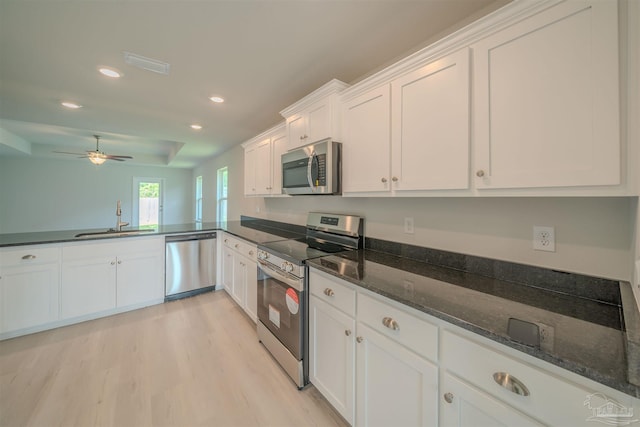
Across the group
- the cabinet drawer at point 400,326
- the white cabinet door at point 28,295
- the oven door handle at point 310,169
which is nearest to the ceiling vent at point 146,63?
the oven door handle at point 310,169

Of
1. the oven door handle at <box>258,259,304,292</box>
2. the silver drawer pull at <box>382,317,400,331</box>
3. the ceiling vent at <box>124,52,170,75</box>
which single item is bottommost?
the silver drawer pull at <box>382,317,400,331</box>

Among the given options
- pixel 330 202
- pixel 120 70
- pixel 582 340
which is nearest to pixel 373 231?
pixel 330 202

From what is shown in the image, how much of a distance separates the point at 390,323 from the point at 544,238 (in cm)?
88

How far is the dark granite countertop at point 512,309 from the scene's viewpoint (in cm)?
66

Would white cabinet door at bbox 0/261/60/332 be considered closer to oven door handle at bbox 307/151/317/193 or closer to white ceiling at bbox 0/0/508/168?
white ceiling at bbox 0/0/508/168

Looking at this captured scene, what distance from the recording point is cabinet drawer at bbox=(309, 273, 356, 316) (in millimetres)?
1365

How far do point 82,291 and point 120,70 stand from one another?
2.31 meters

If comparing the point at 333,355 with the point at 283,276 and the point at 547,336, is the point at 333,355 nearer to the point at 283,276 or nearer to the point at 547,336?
the point at 283,276

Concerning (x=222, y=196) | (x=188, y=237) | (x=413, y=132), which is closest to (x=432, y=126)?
(x=413, y=132)

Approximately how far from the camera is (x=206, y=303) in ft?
10.5

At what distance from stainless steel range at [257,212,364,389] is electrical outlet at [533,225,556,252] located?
114 centimetres

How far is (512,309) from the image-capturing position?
3.17ft

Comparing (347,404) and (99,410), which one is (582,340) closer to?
(347,404)

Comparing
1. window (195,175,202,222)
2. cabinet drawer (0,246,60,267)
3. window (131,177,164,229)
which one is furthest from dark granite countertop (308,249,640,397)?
window (131,177,164,229)
